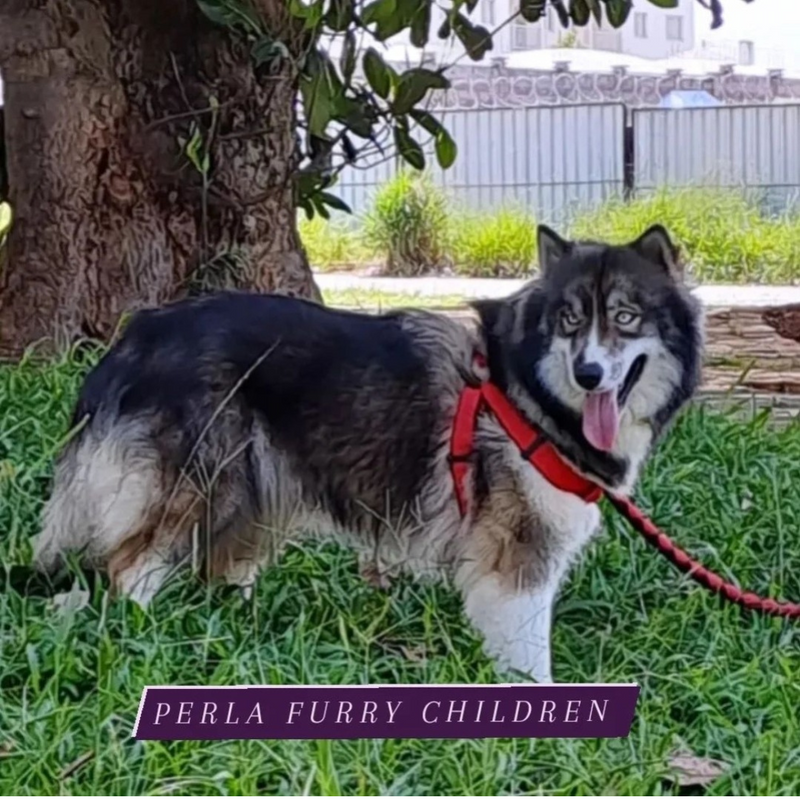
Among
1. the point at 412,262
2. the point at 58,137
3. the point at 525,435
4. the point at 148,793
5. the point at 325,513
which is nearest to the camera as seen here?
the point at 148,793

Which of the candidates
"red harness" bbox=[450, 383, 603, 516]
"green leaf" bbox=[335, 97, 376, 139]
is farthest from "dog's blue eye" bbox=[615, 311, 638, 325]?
"green leaf" bbox=[335, 97, 376, 139]

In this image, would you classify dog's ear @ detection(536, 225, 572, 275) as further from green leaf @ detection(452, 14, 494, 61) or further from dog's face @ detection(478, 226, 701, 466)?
green leaf @ detection(452, 14, 494, 61)

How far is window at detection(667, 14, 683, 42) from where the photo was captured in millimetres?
2471

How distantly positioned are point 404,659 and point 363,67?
1.35 meters

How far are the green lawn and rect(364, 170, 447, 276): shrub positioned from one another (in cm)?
60

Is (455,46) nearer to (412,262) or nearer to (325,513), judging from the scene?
(412,262)

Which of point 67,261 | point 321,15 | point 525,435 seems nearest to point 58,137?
point 67,261

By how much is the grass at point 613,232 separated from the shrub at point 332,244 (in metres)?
0.05

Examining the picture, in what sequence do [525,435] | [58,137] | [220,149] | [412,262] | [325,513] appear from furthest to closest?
[58,137] → [220,149] → [412,262] → [325,513] → [525,435]

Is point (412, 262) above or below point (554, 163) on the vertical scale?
below

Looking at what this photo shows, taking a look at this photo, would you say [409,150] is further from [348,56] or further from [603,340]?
[603,340]

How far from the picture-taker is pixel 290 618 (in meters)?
2.28

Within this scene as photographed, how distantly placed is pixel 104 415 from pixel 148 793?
2.34ft

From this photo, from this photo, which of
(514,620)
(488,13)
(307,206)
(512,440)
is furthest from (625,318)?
(307,206)
